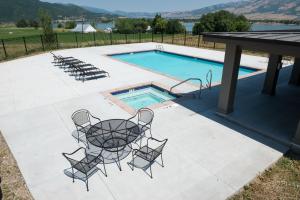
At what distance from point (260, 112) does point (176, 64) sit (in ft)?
32.9

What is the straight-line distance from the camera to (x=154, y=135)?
6.14 meters

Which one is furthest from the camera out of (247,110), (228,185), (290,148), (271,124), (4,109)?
(4,109)

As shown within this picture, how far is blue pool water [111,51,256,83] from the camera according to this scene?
14.0 m

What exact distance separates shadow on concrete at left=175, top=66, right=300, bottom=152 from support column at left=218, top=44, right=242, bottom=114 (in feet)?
1.13

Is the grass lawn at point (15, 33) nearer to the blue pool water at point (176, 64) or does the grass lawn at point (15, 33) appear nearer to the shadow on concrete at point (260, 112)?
the blue pool water at point (176, 64)

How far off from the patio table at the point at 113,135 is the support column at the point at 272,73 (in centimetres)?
586

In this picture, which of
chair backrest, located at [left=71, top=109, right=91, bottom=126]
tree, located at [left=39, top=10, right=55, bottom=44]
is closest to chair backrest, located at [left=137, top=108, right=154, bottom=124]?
chair backrest, located at [left=71, top=109, right=91, bottom=126]

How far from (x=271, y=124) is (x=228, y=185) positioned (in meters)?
3.15

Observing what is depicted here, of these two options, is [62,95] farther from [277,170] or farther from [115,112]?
[277,170]

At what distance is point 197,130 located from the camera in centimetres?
637

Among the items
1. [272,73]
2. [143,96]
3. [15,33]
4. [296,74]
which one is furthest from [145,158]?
[15,33]

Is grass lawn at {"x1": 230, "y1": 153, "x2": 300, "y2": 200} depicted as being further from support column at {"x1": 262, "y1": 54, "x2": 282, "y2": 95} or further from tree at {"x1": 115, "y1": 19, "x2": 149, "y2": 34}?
tree at {"x1": 115, "y1": 19, "x2": 149, "y2": 34}

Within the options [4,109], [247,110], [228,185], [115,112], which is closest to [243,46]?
[247,110]

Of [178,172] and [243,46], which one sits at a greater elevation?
[243,46]
